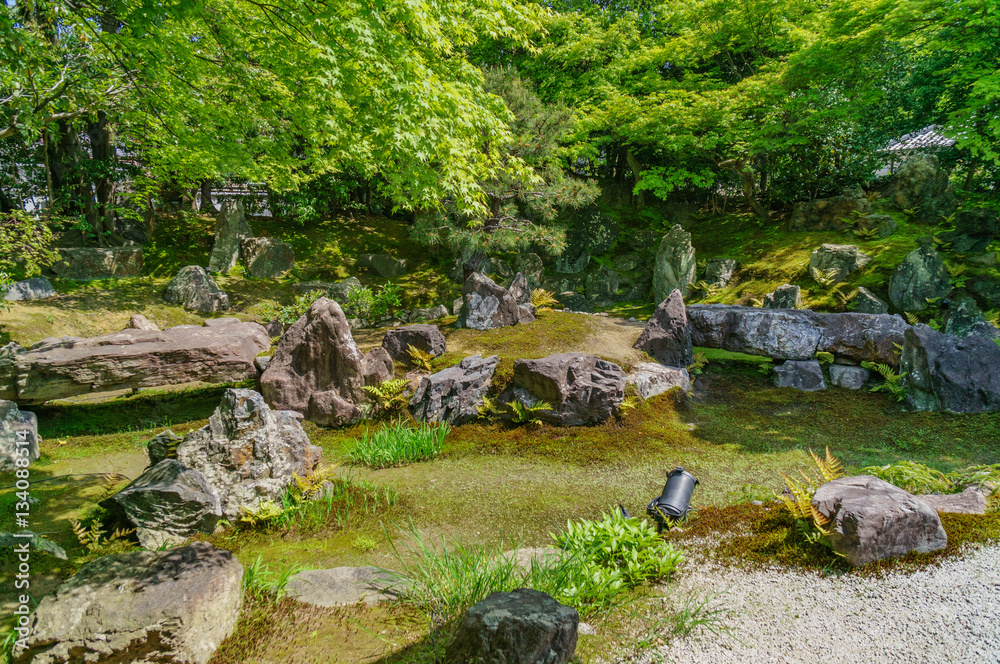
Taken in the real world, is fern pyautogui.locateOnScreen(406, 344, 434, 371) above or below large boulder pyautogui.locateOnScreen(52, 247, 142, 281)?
below

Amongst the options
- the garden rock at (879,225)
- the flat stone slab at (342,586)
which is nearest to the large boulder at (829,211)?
the garden rock at (879,225)

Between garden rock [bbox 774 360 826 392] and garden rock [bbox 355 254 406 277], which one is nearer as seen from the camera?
garden rock [bbox 774 360 826 392]

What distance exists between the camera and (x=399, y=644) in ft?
8.87

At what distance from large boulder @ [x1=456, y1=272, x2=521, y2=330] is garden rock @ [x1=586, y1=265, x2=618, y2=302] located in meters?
5.98

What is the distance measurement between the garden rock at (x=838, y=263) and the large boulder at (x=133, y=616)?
1195 cm

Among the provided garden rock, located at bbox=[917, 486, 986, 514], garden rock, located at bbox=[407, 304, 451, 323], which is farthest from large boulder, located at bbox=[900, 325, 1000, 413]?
garden rock, located at bbox=[407, 304, 451, 323]

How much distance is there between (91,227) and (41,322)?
4.09 meters

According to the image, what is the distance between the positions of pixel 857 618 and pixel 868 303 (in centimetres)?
849

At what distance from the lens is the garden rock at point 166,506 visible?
3.78 m

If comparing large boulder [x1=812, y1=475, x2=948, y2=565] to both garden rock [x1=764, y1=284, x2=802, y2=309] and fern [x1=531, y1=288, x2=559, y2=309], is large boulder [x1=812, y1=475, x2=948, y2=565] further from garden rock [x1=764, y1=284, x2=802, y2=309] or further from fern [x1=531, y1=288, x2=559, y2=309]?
fern [x1=531, y1=288, x2=559, y2=309]

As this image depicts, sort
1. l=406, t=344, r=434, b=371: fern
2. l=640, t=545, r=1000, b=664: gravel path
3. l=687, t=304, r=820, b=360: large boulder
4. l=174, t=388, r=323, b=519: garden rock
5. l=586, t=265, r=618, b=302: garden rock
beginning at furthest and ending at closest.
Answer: l=586, t=265, r=618, b=302: garden rock → l=687, t=304, r=820, b=360: large boulder → l=406, t=344, r=434, b=371: fern → l=174, t=388, r=323, b=519: garden rock → l=640, t=545, r=1000, b=664: gravel path

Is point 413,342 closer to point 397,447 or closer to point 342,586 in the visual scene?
point 397,447

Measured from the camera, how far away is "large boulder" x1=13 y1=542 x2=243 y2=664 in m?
2.43

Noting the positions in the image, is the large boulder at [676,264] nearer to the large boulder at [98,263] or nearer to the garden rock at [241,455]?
the garden rock at [241,455]
